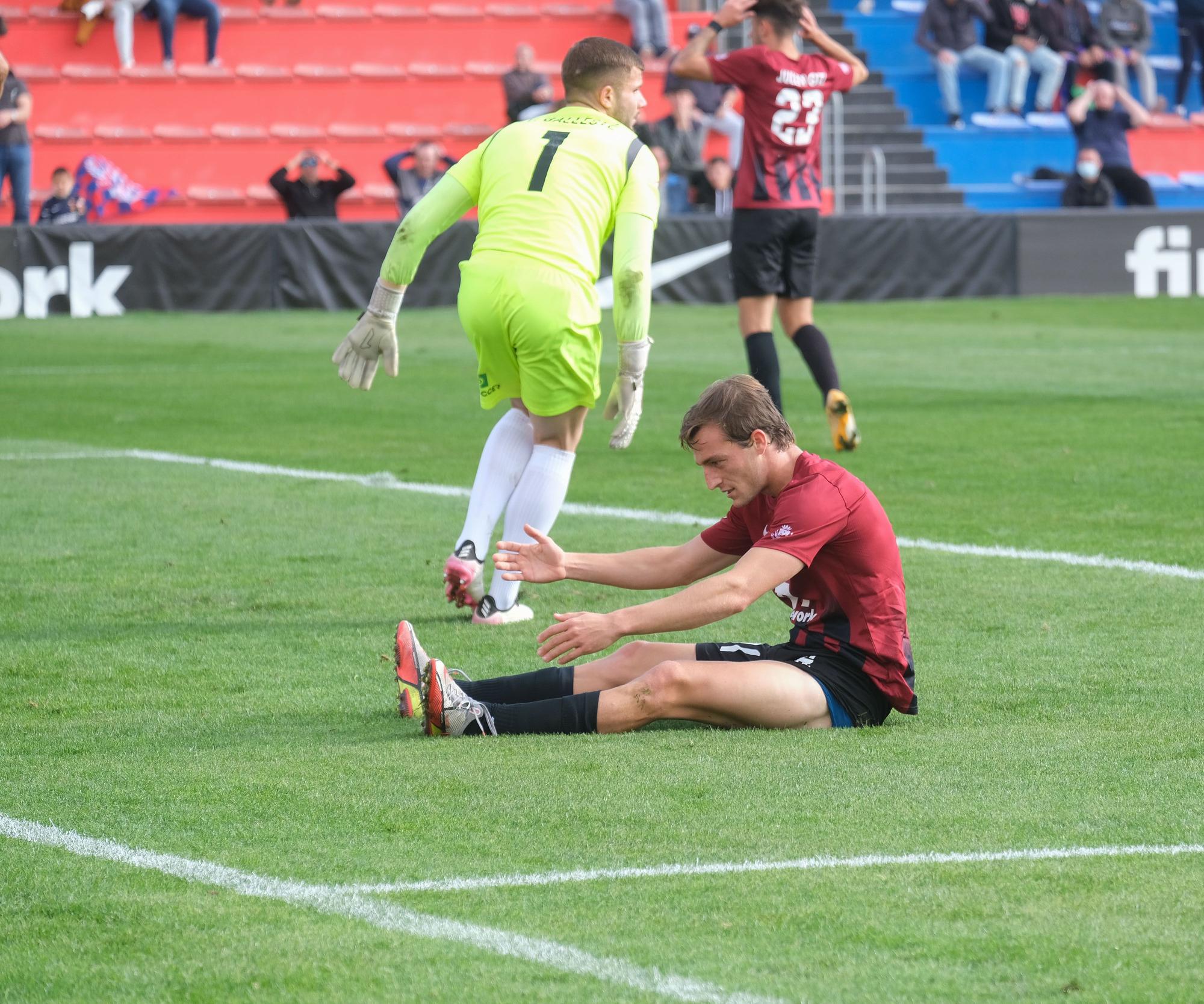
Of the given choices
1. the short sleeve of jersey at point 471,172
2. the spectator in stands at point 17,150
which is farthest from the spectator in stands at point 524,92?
the short sleeve of jersey at point 471,172

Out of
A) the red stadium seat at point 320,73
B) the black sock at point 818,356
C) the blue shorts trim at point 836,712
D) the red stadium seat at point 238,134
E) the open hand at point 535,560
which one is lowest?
the red stadium seat at point 238,134

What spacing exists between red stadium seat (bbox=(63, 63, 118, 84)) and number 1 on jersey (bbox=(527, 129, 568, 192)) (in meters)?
21.9

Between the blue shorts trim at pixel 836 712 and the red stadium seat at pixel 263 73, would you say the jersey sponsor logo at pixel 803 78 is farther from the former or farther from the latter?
the red stadium seat at pixel 263 73

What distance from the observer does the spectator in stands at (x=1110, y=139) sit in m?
27.7

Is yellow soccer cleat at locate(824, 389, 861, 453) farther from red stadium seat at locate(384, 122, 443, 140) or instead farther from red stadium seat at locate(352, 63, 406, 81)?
red stadium seat at locate(352, 63, 406, 81)

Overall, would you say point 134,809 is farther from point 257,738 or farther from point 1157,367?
point 1157,367

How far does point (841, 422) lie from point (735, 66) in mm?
2050

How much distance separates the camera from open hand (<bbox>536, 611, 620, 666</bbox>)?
4.59m

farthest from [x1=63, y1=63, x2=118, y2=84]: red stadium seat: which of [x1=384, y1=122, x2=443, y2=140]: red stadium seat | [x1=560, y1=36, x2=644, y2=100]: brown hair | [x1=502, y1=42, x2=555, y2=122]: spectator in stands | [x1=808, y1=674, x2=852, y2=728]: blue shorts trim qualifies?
[x1=808, y1=674, x2=852, y2=728]: blue shorts trim

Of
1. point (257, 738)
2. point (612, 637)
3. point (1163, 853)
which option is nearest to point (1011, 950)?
point (1163, 853)

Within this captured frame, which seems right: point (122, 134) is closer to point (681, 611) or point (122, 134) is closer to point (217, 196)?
point (217, 196)

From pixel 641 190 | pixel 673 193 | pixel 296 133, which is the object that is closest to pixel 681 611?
pixel 641 190

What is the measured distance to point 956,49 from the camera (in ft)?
97.2

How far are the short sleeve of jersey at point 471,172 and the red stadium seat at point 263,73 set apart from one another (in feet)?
71.4
